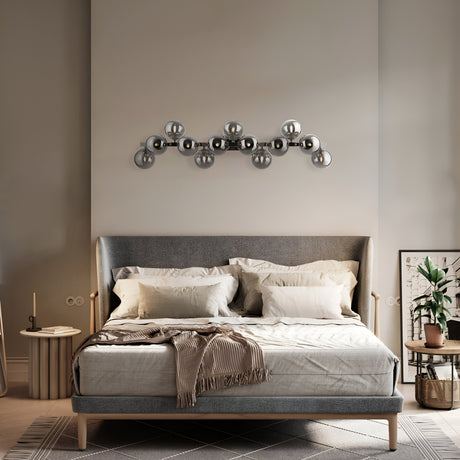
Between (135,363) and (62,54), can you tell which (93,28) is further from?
(135,363)

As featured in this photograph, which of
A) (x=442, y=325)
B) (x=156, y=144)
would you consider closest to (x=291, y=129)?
(x=156, y=144)

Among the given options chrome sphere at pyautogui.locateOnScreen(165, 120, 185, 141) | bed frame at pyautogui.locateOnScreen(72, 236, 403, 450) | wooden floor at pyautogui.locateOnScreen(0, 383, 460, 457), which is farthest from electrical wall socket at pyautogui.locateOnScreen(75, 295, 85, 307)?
chrome sphere at pyautogui.locateOnScreen(165, 120, 185, 141)

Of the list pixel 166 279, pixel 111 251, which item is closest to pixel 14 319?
pixel 111 251

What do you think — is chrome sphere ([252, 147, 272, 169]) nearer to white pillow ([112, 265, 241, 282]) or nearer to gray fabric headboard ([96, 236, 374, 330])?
gray fabric headboard ([96, 236, 374, 330])

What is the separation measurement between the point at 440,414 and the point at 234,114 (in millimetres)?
2875

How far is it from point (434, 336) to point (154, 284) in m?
2.14

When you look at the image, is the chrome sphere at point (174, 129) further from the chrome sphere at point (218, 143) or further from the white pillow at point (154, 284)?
the white pillow at point (154, 284)

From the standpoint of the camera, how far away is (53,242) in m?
5.82

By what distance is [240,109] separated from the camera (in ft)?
18.5

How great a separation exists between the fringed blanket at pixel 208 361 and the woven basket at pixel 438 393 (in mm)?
1545

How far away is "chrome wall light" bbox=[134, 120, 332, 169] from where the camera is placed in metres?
4.85

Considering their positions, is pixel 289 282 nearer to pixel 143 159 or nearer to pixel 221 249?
pixel 221 249

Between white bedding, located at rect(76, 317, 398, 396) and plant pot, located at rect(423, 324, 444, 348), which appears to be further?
plant pot, located at rect(423, 324, 444, 348)

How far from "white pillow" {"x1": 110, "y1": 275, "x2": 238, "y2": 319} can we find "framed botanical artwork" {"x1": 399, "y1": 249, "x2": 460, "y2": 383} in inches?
59.4
